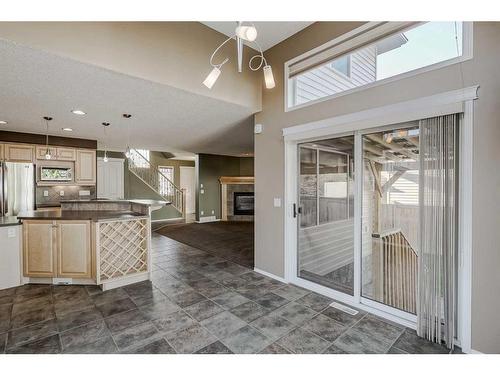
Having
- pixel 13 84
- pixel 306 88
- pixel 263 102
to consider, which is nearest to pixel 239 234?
pixel 263 102

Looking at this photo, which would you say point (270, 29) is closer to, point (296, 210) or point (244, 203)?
point (296, 210)

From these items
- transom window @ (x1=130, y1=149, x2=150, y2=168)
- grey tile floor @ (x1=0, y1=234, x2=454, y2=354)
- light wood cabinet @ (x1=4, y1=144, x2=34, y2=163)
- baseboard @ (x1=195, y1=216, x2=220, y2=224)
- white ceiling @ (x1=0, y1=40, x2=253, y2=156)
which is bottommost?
grey tile floor @ (x1=0, y1=234, x2=454, y2=354)

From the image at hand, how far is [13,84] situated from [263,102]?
3.00m

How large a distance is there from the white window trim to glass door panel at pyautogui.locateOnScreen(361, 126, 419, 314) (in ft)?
1.68

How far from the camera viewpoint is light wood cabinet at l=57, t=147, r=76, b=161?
5.52m

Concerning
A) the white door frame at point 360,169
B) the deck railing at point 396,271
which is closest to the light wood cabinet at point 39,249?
the white door frame at point 360,169

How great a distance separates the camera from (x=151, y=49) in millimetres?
2666

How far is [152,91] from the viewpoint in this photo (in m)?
2.97

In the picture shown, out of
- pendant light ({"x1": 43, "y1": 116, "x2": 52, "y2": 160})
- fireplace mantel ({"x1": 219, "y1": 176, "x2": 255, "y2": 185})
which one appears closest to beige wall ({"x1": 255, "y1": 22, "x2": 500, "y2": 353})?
pendant light ({"x1": 43, "y1": 116, "x2": 52, "y2": 160})

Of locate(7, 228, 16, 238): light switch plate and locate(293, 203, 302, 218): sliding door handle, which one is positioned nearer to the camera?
locate(7, 228, 16, 238): light switch plate

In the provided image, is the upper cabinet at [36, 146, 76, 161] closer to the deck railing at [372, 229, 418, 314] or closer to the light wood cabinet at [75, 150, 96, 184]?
the light wood cabinet at [75, 150, 96, 184]

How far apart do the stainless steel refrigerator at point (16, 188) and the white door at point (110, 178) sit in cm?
247

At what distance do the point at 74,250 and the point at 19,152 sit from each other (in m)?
3.37
